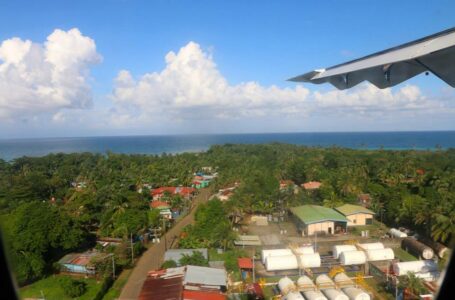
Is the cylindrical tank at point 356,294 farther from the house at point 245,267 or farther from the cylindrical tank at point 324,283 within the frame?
the house at point 245,267

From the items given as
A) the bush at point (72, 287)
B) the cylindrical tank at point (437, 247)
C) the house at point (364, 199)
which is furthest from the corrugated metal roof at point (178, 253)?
the house at point (364, 199)

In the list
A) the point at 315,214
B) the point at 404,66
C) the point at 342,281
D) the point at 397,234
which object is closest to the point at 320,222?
the point at 315,214

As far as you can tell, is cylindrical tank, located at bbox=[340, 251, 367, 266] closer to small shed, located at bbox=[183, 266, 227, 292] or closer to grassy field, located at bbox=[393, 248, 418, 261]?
grassy field, located at bbox=[393, 248, 418, 261]

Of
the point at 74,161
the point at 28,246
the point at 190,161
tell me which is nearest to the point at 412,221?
the point at 28,246

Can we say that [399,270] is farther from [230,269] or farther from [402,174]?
[402,174]

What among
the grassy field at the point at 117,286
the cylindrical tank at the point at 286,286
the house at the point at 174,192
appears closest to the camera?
the cylindrical tank at the point at 286,286
